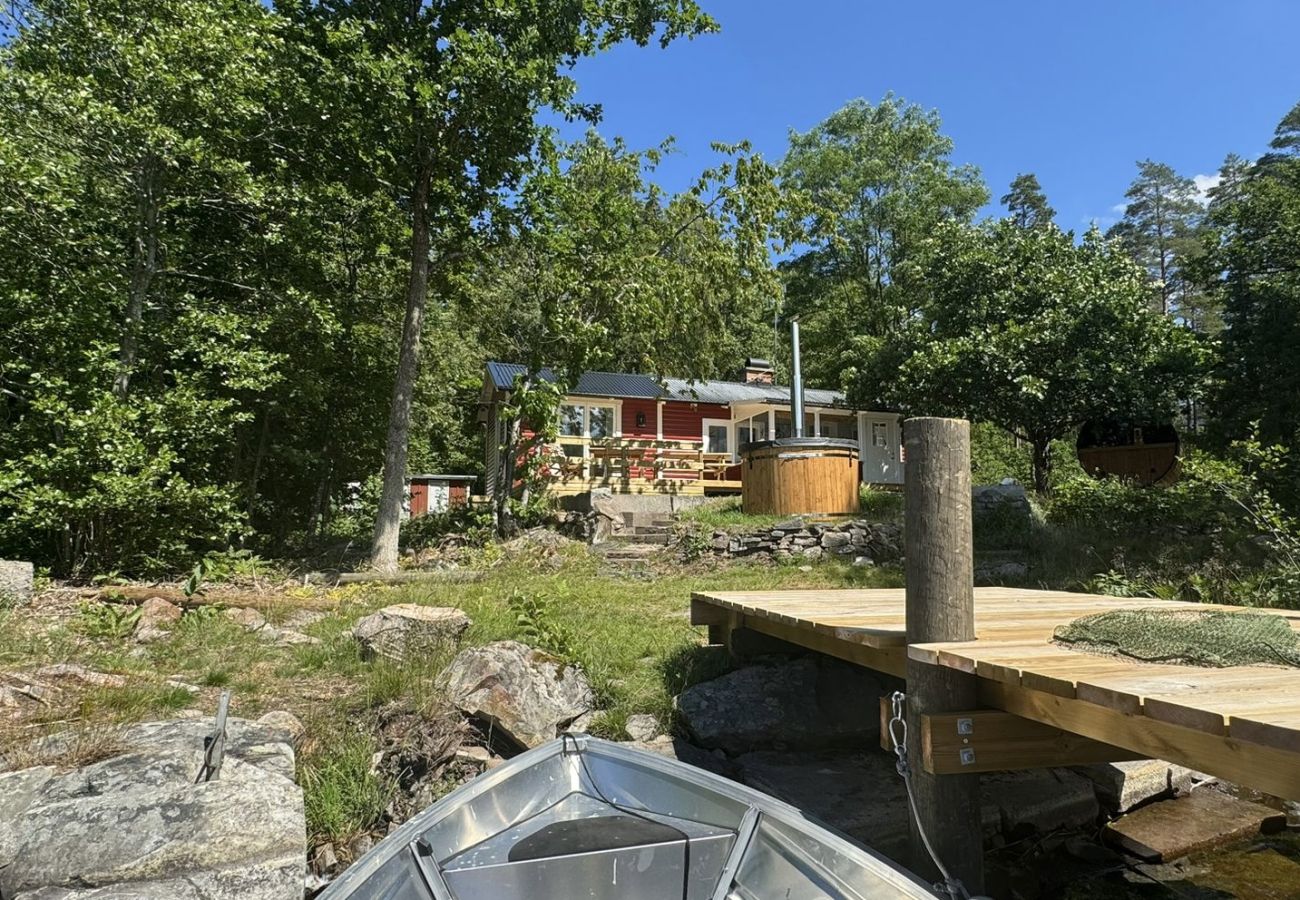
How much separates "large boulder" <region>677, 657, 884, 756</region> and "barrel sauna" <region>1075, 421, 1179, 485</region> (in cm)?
1335

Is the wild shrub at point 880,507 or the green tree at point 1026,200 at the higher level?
the green tree at point 1026,200

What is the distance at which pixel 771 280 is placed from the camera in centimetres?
1559

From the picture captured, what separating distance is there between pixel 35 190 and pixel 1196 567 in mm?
13837

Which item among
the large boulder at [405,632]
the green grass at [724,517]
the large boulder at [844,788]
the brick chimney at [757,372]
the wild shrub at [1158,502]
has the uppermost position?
the brick chimney at [757,372]

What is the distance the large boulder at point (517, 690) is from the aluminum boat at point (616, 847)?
88cm

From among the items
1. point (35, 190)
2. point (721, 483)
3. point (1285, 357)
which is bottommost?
point (721, 483)

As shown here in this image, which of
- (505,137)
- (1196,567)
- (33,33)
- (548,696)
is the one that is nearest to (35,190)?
(33,33)

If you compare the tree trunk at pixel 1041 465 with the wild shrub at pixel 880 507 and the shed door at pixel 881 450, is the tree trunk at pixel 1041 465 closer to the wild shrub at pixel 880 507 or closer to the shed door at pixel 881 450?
the wild shrub at pixel 880 507

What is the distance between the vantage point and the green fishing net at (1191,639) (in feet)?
8.87

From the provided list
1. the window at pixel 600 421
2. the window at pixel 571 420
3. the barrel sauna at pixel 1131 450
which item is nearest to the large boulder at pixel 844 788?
the barrel sauna at pixel 1131 450

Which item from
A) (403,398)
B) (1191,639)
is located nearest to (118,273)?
(403,398)

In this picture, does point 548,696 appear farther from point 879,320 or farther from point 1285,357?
point 879,320

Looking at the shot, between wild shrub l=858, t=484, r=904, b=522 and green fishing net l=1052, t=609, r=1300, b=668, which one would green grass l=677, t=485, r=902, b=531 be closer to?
wild shrub l=858, t=484, r=904, b=522

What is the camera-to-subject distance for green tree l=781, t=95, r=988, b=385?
2578 centimetres
